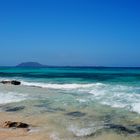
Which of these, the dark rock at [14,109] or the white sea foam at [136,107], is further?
the dark rock at [14,109]

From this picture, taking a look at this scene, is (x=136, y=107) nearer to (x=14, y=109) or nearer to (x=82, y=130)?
(x=82, y=130)

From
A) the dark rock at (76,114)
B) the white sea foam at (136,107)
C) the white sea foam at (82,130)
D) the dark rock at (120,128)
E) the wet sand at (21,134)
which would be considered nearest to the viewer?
the wet sand at (21,134)

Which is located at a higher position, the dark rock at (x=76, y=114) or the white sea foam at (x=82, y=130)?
the dark rock at (x=76, y=114)

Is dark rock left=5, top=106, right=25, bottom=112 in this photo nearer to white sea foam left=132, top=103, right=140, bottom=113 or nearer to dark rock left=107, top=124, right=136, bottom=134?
dark rock left=107, top=124, right=136, bottom=134

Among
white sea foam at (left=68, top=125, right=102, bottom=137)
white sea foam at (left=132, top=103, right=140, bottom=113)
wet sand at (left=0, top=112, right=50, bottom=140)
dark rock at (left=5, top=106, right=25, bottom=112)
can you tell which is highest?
white sea foam at (left=132, top=103, right=140, bottom=113)

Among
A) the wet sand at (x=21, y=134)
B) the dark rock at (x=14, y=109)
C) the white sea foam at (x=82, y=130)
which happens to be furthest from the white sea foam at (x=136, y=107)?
the dark rock at (x=14, y=109)

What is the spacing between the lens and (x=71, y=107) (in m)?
13.9

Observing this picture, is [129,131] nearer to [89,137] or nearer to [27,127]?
[89,137]

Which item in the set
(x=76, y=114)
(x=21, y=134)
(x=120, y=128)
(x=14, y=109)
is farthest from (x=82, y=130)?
(x=14, y=109)

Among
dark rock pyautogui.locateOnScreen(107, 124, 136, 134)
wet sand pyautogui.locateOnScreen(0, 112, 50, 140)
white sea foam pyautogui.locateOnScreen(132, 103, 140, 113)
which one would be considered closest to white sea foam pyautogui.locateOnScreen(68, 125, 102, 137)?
dark rock pyautogui.locateOnScreen(107, 124, 136, 134)

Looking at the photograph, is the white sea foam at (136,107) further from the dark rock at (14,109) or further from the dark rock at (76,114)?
the dark rock at (14,109)

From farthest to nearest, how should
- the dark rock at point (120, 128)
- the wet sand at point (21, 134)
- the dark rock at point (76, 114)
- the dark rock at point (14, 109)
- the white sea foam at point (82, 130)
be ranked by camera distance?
the dark rock at point (14, 109) < the dark rock at point (76, 114) < the dark rock at point (120, 128) < the white sea foam at point (82, 130) < the wet sand at point (21, 134)

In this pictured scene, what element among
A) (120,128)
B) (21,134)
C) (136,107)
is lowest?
(21,134)

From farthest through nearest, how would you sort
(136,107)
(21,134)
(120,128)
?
(136,107) → (120,128) → (21,134)
